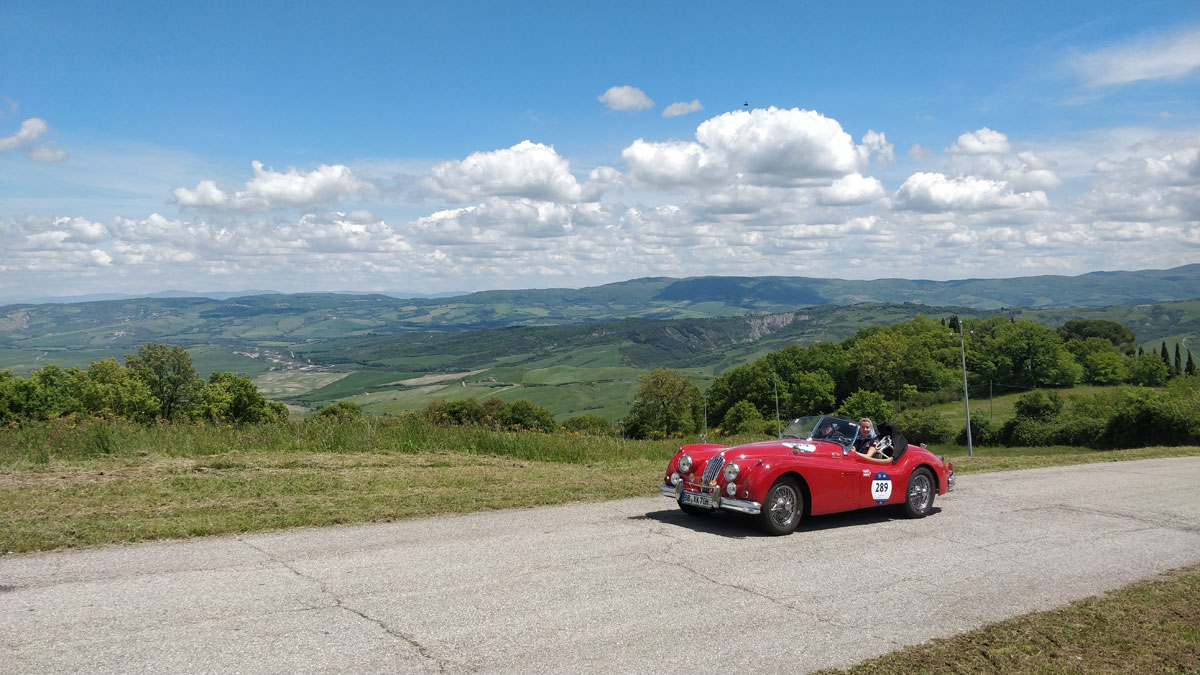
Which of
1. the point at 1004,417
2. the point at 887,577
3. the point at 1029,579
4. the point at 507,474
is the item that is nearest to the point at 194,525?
the point at 507,474

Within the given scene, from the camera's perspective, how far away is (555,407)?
154250mm

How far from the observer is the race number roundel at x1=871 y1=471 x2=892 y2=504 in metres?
11.9

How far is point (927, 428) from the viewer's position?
283 ft

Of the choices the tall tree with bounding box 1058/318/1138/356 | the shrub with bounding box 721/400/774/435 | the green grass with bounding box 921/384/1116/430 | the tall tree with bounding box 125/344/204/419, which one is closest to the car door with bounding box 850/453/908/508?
the tall tree with bounding box 125/344/204/419

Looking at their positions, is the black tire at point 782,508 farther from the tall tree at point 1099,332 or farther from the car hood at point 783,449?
the tall tree at point 1099,332

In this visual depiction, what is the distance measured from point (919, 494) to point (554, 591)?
7586mm

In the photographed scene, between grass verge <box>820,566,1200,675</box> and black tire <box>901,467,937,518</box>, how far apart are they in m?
4.28

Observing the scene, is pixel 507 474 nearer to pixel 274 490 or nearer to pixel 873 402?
pixel 274 490

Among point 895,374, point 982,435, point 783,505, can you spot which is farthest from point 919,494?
point 895,374

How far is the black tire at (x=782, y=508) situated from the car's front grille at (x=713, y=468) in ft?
2.62

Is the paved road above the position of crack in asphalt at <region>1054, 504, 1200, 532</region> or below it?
above

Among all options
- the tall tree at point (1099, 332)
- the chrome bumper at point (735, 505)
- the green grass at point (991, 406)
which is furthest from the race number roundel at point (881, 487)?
the tall tree at point (1099, 332)

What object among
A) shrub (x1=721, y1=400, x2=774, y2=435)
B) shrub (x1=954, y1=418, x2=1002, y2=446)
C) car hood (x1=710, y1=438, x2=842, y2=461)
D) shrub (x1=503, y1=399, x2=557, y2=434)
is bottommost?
shrub (x1=954, y1=418, x2=1002, y2=446)

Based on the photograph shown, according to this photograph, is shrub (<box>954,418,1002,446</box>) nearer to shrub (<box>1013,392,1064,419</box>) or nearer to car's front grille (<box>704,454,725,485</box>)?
shrub (<box>1013,392,1064,419</box>)
